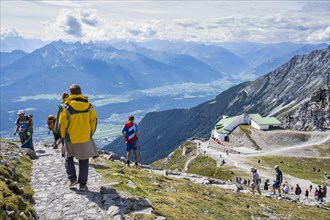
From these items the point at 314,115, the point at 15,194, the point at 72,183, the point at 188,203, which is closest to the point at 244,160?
the point at 314,115

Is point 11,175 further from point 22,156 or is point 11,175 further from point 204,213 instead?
point 204,213

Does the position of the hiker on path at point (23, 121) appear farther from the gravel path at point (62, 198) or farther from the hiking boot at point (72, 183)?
the hiking boot at point (72, 183)

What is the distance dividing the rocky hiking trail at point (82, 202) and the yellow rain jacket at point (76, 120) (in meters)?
2.10

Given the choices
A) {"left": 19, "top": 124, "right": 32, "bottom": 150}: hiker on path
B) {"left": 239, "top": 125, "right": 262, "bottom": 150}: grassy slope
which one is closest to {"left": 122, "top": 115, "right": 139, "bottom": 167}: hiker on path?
{"left": 19, "top": 124, "right": 32, "bottom": 150}: hiker on path

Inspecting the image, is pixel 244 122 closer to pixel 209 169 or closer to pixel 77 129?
pixel 209 169

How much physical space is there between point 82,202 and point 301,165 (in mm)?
90695

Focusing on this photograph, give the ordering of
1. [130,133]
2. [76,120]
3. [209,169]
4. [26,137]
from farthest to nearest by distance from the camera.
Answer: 1. [209,169]
2. [26,137]
3. [130,133]
4. [76,120]

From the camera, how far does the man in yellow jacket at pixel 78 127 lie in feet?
42.9

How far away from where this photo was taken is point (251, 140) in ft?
401

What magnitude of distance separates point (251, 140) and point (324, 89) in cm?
6745

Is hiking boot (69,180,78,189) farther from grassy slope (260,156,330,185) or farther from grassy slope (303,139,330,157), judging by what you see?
grassy slope (303,139,330,157)

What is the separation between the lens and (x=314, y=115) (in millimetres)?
147250

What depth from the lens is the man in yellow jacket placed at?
42.9 ft

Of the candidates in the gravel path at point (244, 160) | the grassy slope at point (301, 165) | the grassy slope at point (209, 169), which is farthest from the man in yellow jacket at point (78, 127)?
the grassy slope at point (301, 165)
